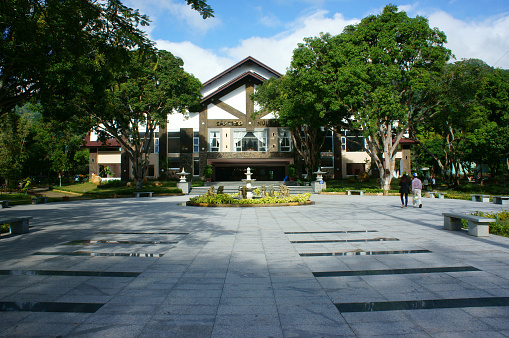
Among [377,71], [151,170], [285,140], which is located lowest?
[151,170]

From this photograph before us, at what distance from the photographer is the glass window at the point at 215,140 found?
37969 mm

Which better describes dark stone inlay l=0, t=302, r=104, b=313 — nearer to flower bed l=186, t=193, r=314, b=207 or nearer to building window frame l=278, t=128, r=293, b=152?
flower bed l=186, t=193, r=314, b=207

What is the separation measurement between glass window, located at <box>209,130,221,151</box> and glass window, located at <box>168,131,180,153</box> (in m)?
4.83

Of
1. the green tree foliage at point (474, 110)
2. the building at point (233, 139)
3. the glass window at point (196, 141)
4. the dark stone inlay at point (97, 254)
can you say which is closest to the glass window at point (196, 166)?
the building at point (233, 139)

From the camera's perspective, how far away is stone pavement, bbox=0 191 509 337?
325 cm

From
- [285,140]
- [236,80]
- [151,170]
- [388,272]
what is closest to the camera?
[388,272]

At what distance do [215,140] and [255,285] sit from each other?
1349 inches

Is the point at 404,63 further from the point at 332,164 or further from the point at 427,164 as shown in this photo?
the point at 427,164

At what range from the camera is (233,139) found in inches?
1487

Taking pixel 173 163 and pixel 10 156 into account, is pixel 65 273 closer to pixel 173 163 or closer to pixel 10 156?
pixel 10 156

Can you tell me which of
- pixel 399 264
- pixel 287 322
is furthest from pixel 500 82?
pixel 287 322

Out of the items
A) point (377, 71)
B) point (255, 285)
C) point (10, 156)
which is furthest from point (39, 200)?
point (377, 71)

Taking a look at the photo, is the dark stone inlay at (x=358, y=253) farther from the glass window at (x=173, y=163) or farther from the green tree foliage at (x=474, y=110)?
the glass window at (x=173, y=163)

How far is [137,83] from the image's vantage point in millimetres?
25438
